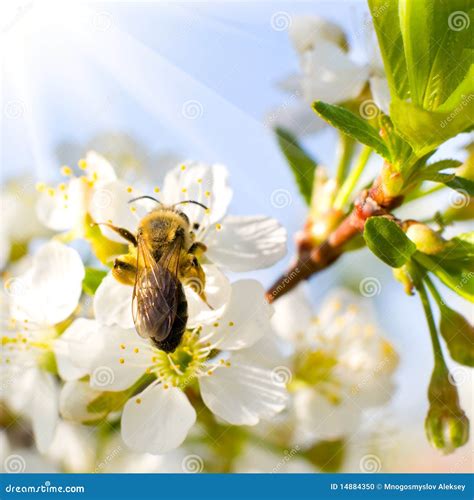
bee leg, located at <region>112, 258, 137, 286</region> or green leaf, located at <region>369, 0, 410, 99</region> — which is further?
bee leg, located at <region>112, 258, 137, 286</region>

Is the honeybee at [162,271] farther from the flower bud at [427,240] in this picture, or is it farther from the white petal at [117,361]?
the flower bud at [427,240]

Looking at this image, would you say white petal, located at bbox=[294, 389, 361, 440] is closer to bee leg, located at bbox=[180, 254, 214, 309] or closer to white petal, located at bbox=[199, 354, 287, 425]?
white petal, located at bbox=[199, 354, 287, 425]

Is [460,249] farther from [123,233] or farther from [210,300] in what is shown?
[123,233]

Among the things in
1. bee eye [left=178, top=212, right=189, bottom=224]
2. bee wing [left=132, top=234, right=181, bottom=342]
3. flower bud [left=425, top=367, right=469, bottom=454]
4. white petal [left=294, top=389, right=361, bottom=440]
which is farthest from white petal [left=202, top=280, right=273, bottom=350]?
white petal [left=294, top=389, right=361, bottom=440]

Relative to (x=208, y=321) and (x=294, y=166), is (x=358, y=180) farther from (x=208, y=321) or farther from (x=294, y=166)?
(x=208, y=321)

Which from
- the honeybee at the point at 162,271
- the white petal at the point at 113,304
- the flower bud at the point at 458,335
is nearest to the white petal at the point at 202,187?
the honeybee at the point at 162,271

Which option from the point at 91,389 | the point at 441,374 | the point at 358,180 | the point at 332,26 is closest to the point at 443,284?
the point at 441,374
